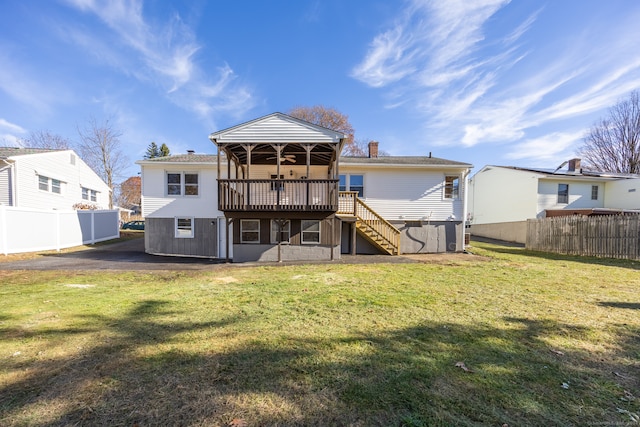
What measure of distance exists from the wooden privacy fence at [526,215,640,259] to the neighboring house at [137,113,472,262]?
16.8 ft

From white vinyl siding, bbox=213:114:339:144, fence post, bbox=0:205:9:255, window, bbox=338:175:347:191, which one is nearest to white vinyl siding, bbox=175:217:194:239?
white vinyl siding, bbox=213:114:339:144

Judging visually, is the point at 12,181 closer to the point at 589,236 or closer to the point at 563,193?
the point at 589,236

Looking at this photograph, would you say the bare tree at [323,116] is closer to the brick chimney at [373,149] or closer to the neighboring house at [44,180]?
Answer: the brick chimney at [373,149]

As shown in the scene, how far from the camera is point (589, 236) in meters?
13.0

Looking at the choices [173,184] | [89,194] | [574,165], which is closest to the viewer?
[173,184]

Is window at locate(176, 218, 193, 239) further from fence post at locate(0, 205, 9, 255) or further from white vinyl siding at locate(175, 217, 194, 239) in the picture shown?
fence post at locate(0, 205, 9, 255)

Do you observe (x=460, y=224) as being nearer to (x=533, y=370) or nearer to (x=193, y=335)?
(x=533, y=370)

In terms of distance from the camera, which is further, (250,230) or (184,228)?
(184,228)

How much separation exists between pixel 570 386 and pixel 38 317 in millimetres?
7701

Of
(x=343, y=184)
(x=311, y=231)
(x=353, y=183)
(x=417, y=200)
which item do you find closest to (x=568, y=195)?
(x=417, y=200)

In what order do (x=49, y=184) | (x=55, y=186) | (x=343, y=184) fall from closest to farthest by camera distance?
1. (x=343, y=184)
2. (x=49, y=184)
3. (x=55, y=186)

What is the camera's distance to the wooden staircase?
13.4 meters

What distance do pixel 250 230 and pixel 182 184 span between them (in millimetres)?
4657

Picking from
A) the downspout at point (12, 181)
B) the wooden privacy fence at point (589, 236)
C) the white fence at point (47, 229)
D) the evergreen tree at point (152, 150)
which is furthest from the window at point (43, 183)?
the evergreen tree at point (152, 150)
